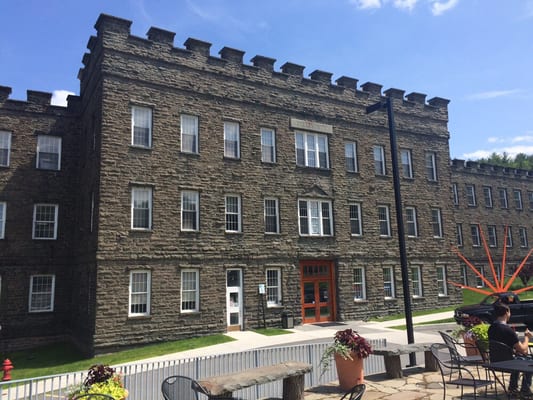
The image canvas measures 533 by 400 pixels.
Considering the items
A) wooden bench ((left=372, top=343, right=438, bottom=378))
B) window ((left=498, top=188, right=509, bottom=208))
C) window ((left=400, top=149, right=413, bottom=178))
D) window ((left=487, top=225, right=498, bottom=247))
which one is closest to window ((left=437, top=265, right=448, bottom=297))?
window ((left=400, top=149, right=413, bottom=178))

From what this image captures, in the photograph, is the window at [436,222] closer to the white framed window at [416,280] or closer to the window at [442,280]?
the window at [442,280]

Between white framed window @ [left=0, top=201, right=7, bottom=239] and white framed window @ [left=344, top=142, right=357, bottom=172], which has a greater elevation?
white framed window @ [left=344, top=142, right=357, bottom=172]

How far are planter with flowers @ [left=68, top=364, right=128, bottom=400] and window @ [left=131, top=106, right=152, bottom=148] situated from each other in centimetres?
1462

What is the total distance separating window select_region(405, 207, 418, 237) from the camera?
2753 cm

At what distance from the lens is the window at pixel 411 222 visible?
90.3 ft

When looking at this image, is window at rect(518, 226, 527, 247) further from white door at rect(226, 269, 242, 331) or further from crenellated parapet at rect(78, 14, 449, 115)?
white door at rect(226, 269, 242, 331)

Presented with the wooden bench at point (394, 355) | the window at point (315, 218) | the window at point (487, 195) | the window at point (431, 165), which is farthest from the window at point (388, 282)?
the window at point (487, 195)

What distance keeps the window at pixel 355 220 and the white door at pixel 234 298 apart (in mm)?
7732

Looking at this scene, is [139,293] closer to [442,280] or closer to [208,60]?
[208,60]

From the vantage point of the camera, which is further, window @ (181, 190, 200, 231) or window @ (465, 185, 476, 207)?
window @ (465, 185, 476, 207)

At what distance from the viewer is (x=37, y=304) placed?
21438mm

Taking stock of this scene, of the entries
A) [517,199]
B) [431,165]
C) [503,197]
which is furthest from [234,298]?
[517,199]

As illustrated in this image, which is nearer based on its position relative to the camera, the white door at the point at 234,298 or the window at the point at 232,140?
the white door at the point at 234,298

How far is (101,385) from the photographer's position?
20.4ft
